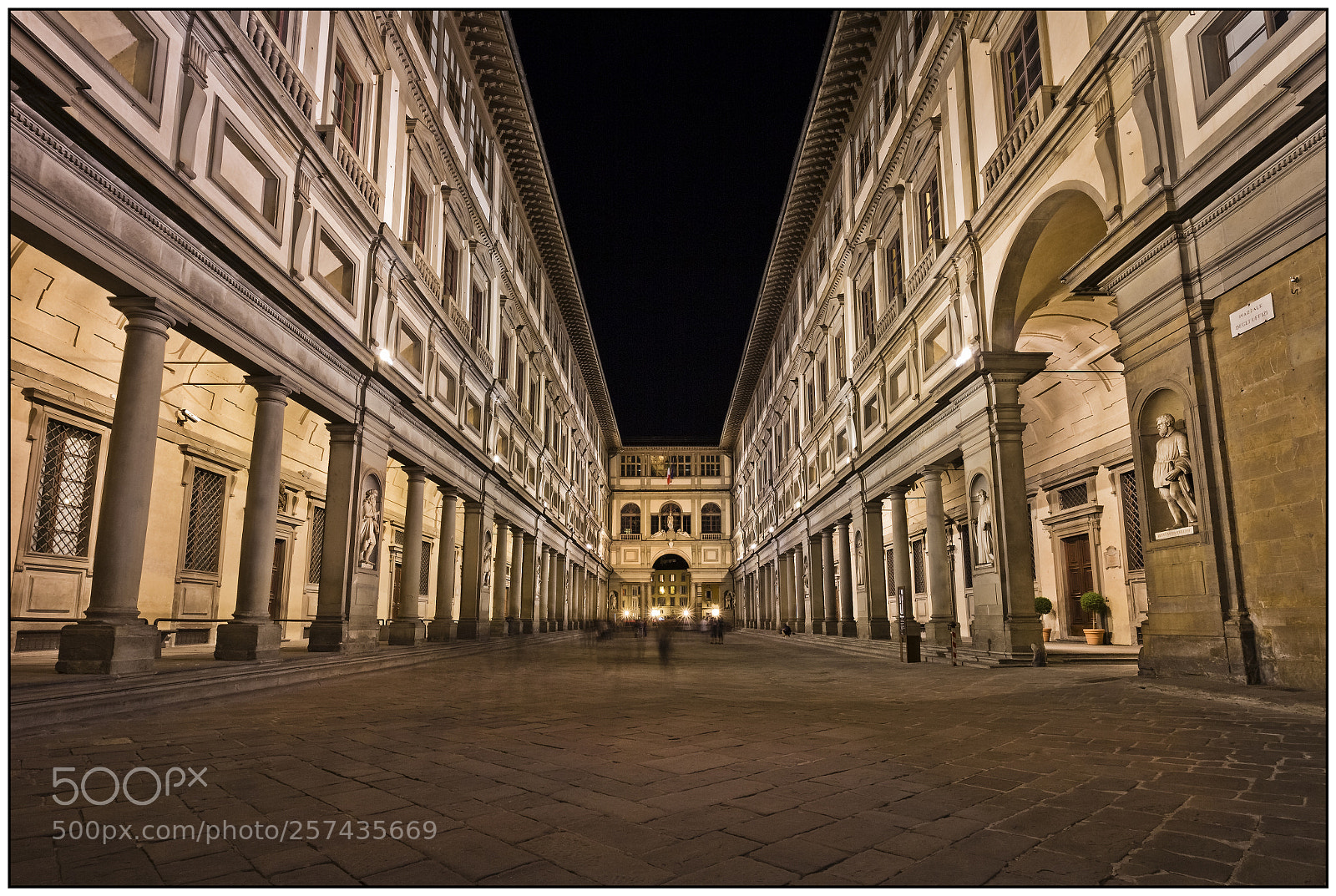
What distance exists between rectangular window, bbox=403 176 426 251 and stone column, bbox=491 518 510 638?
38.0ft

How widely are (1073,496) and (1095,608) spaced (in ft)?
11.7

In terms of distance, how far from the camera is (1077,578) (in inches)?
895

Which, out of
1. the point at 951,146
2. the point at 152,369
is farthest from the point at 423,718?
the point at 951,146

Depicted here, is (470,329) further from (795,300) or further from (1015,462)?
(795,300)

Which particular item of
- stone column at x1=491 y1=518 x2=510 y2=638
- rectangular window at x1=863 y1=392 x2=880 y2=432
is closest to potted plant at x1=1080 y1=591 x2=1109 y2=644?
rectangular window at x1=863 y1=392 x2=880 y2=432

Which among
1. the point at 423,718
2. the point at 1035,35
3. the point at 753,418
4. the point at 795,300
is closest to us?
the point at 423,718

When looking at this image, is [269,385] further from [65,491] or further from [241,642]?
[65,491]

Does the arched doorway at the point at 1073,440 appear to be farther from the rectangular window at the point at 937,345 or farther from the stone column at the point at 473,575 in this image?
the stone column at the point at 473,575

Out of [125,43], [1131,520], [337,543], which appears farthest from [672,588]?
[125,43]

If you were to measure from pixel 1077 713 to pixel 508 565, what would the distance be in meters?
26.2

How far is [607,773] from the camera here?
196 inches

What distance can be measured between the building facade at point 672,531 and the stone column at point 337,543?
53342 mm

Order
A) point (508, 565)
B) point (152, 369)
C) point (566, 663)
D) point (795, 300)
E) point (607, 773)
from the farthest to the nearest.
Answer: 1. point (795, 300)
2. point (508, 565)
3. point (566, 663)
4. point (152, 369)
5. point (607, 773)

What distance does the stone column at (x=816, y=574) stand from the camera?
31969mm
